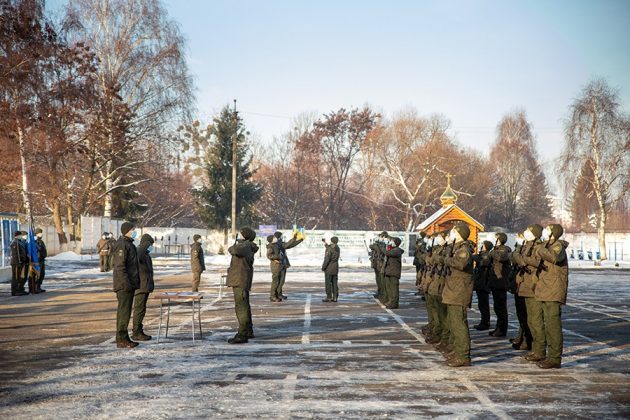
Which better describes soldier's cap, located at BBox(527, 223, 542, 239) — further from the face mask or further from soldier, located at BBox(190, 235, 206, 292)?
soldier, located at BBox(190, 235, 206, 292)

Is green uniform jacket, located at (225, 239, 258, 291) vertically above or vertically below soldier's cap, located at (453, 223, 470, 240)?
below

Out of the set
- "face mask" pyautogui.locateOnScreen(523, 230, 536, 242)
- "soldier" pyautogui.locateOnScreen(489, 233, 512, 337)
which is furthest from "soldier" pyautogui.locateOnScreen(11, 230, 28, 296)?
"face mask" pyautogui.locateOnScreen(523, 230, 536, 242)

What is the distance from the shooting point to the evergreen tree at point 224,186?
55250mm

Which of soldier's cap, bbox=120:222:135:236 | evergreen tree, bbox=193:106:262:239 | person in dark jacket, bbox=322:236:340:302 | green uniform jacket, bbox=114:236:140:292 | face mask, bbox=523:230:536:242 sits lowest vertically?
person in dark jacket, bbox=322:236:340:302

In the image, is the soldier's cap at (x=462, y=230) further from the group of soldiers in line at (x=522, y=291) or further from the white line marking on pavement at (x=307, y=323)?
the white line marking on pavement at (x=307, y=323)

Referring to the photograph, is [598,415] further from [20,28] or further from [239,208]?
[239,208]

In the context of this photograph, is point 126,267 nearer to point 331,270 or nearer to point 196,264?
point 331,270

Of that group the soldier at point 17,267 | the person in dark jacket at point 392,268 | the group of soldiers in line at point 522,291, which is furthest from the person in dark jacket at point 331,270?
the soldier at point 17,267

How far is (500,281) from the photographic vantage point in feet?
40.3

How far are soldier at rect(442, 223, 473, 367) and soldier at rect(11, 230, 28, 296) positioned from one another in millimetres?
14963

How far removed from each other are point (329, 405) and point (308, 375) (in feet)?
5.05

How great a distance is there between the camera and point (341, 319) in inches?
566

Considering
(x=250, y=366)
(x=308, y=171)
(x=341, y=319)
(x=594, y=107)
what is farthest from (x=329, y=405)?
(x=308, y=171)

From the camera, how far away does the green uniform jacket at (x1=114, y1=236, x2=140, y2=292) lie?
10438 mm
